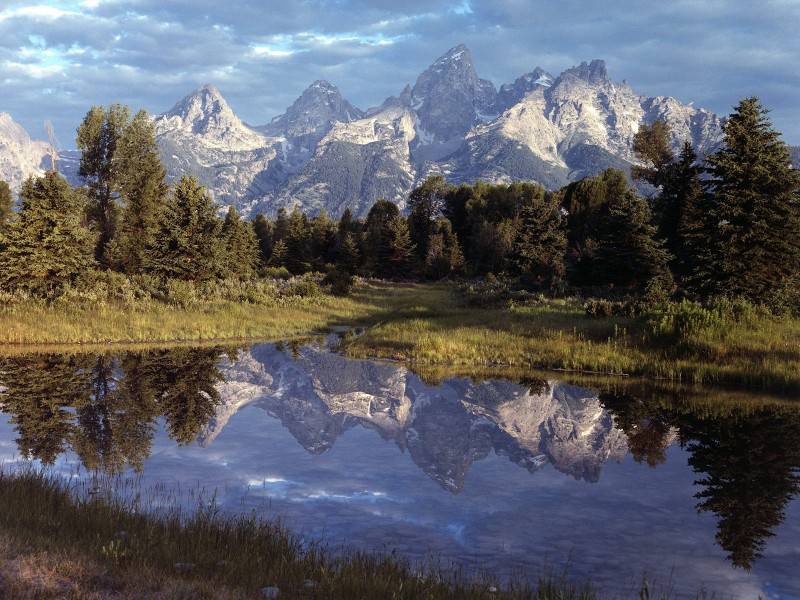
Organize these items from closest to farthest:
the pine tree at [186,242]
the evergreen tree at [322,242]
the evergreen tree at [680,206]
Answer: the pine tree at [186,242] < the evergreen tree at [680,206] < the evergreen tree at [322,242]

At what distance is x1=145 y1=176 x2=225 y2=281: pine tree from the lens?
43.7 meters

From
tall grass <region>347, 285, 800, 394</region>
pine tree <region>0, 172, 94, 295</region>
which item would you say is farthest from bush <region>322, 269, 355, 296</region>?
tall grass <region>347, 285, 800, 394</region>

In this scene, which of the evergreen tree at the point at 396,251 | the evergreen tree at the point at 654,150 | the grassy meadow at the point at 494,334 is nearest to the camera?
the grassy meadow at the point at 494,334

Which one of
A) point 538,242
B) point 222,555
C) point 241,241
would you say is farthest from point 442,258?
point 222,555

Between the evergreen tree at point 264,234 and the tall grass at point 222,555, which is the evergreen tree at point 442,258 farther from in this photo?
the tall grass at point 222,555

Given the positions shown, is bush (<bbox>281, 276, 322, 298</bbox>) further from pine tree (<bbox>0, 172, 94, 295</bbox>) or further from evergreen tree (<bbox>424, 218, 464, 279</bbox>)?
evergreen tree (<bbox>424, 218, 464, 279</bbox>)

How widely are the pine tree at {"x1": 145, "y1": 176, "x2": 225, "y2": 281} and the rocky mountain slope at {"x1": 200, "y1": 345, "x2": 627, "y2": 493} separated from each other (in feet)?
75.2

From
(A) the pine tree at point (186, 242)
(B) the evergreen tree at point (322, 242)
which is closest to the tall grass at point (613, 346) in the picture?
(A) the pine tree at point (186, 242)

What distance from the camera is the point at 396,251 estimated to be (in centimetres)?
9144

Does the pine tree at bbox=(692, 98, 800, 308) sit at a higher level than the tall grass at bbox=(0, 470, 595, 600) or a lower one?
higher

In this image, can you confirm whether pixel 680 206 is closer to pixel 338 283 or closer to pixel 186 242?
pixel 338 283

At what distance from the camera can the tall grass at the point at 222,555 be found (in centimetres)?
588

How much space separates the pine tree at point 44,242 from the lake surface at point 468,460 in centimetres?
1658

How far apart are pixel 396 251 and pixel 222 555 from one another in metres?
85.4
